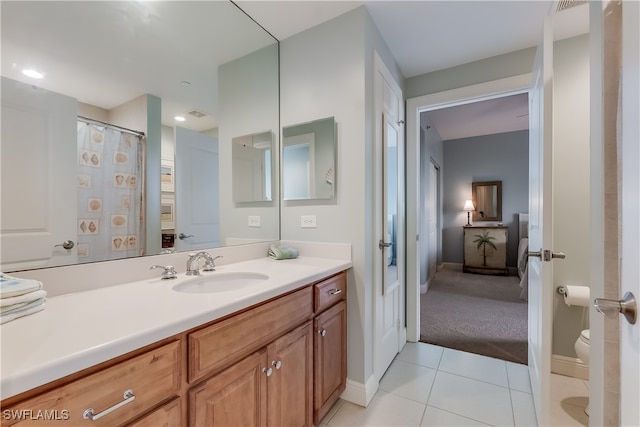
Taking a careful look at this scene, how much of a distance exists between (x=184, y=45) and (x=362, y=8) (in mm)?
1062

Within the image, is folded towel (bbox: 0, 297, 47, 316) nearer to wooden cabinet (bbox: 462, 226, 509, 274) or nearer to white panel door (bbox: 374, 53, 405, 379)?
white panel door (bbox: 374, 53, 405, 379)

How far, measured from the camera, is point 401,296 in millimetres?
2365

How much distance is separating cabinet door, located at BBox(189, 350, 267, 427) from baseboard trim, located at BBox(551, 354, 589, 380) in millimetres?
2223

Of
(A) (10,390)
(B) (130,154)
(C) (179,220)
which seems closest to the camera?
(A) (10,390)

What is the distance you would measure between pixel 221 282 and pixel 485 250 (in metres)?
5.06

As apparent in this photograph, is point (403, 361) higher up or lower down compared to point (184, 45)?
lower down

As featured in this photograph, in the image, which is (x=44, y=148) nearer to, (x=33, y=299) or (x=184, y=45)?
(x=33, y=299)

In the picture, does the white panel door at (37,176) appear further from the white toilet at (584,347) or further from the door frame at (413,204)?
the white toilet at (584,347)

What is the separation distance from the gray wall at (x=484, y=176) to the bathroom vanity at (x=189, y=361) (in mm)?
Answer: 4915

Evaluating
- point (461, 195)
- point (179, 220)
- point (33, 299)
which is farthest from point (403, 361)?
point (461, 195)

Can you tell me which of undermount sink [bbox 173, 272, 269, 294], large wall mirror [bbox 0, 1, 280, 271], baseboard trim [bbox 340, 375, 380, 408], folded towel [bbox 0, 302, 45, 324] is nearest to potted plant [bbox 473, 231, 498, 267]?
baseboard trim [bbox 340, 375, 380, 408]

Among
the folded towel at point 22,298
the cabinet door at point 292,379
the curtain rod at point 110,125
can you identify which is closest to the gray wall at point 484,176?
the cabinet door at point 292,379

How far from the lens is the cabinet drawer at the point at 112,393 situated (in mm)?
535

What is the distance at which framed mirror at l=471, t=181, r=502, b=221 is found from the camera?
5.25 metres
